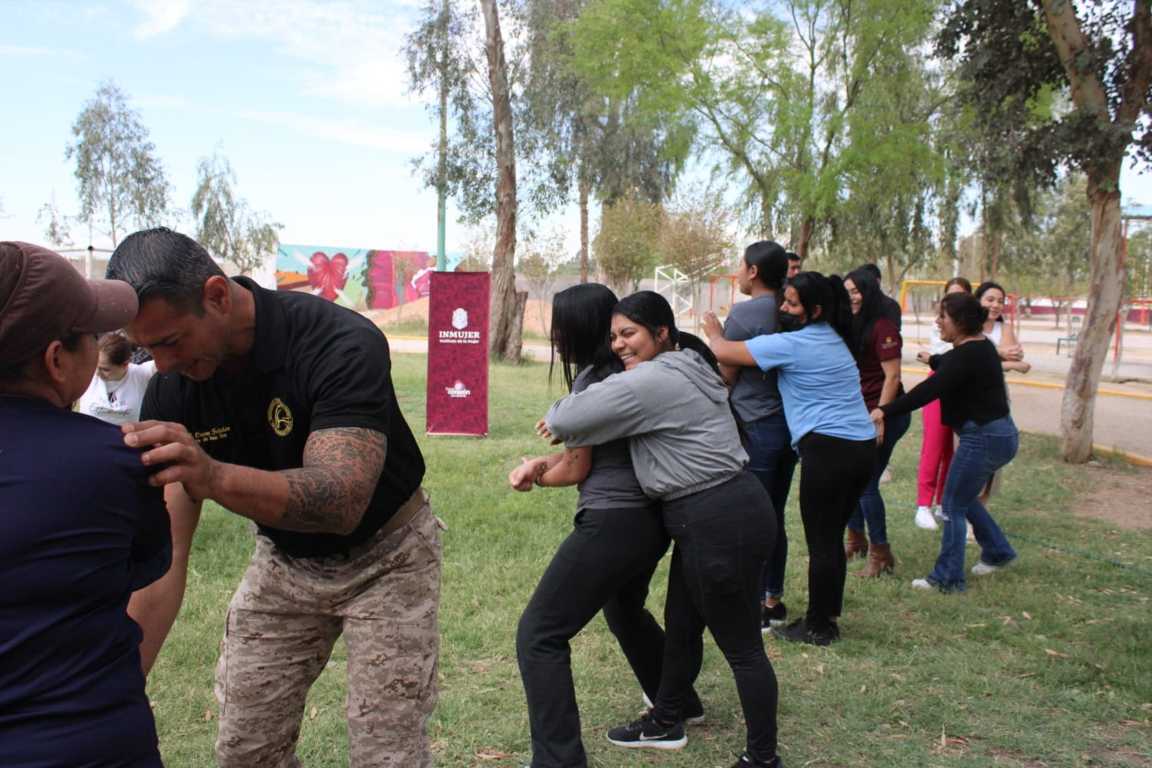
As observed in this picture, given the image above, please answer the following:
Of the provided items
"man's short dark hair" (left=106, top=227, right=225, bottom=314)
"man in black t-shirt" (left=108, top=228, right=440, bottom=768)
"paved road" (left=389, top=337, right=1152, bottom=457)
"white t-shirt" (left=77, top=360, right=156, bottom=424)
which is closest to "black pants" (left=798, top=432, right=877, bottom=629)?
"man in black t-shirt" (left=108, top=228, right=440, bottom=768)

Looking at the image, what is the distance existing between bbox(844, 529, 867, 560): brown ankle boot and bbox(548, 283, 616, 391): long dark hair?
12.1 ft

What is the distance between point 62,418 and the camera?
1.55m

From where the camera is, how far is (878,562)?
596cm

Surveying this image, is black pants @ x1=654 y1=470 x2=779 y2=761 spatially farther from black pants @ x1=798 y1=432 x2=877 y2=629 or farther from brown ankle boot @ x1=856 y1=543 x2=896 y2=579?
brown ankle boot @ x1=856 y1=543 x2=896 y2=579

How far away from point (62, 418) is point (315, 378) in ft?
2.36

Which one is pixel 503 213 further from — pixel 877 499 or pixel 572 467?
pixel 572 467

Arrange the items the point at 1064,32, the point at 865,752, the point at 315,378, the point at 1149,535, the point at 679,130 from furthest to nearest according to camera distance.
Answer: the point at 679,130, the point at 1064,32, the point at 1149,535, the point at 865,752, the point at 315,378

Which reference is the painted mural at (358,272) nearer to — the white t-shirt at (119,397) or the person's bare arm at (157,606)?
the white t-shirt at (119,397)

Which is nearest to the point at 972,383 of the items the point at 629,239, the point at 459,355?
the point at 459,355

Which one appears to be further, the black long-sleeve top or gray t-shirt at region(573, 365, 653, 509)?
the black long-sleeve top

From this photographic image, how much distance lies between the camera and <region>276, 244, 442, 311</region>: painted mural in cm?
4881

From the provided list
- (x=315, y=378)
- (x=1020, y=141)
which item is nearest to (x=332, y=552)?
(x=315, y=378)

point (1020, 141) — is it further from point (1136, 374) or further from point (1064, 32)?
point (1136, 374)

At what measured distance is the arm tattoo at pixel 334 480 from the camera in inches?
75.0
